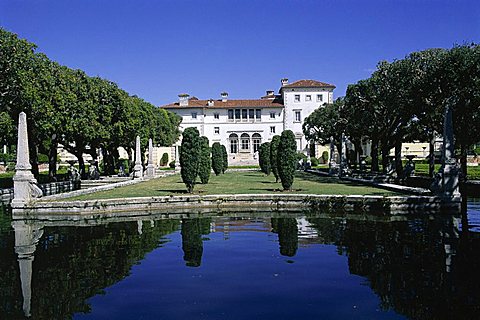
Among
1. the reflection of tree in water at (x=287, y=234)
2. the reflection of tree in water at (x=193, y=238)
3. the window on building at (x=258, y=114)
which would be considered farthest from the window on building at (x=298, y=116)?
the reflection of tree in water at (x=193, y=238)

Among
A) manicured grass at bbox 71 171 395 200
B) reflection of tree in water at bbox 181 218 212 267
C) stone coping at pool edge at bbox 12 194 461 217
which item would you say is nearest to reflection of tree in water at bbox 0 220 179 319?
reflection of tree in water at bbox 181 218 212 267

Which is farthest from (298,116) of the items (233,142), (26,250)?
(26,250)

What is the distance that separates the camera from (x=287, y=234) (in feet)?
34.9

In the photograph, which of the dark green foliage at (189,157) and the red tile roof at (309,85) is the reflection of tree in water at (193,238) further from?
the red tile roof at (309,85)

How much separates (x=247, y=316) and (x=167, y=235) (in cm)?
580

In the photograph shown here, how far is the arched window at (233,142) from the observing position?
69000 millimetres

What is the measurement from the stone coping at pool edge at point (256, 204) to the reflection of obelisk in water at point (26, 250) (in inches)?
57.9

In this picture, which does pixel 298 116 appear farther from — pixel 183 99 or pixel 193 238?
pixel 193 238

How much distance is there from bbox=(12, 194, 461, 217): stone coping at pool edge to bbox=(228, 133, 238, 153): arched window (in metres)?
53.1

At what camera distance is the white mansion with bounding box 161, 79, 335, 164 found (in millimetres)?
67688

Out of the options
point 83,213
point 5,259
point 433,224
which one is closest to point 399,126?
point 433,224

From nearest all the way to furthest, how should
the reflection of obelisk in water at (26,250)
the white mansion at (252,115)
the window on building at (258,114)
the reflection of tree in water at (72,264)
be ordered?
the reflection of tree in water at (72,264)
the reflection of obelisk in water at (26,250)
the white mansion at (252,115)
the window on building at (258,114)

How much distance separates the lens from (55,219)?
13961mm

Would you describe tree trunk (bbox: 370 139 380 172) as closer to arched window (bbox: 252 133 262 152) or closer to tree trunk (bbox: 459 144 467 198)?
tree trunk (bbox: 459 144 467 198)
